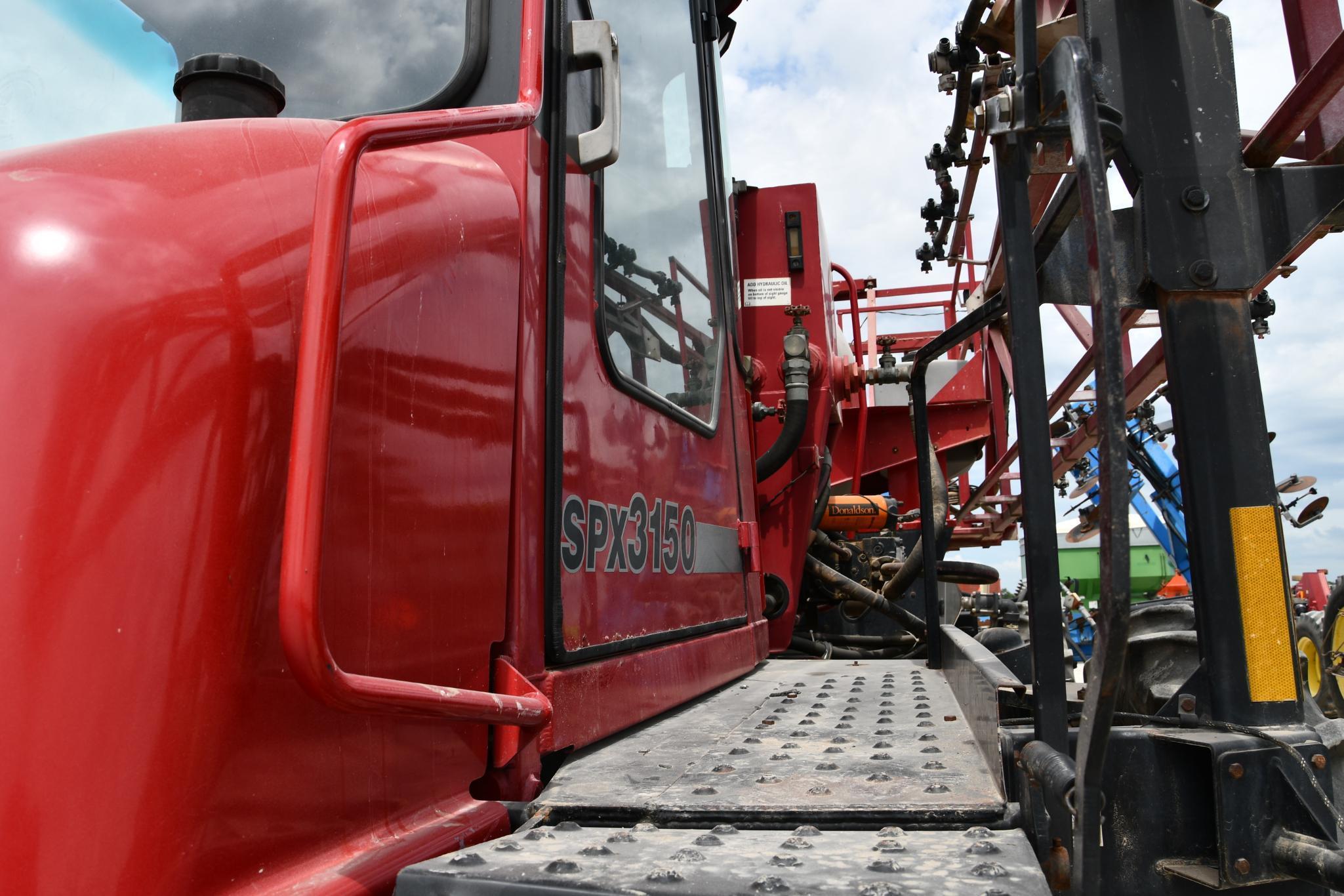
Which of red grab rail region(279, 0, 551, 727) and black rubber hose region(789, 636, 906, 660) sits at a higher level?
red grab rail region(279, 0, 551, 727)

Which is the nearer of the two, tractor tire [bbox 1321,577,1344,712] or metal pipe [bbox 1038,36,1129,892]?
metal pipe [bbox 1038,36,1129,892]

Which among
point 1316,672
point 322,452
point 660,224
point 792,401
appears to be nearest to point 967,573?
point 792,401

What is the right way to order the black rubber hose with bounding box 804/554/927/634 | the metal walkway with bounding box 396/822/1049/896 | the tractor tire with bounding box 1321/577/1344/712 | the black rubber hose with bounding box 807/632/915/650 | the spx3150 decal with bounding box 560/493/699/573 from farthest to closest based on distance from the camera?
→ the tractor tire with bounding box 1321/577/1344/712 → the black rubber hose with bounding box 807/632/915/650 → the black rubber hose with bounding box 804/554/927/634 → the spx3150 decal with bounding box 560/493/699/573 → the metal walkway with bounding box 396/822/1049/896

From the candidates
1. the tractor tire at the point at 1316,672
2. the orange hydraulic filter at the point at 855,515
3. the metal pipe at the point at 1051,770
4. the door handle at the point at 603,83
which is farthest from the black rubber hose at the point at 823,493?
the metal pipe at the point at 1051,770

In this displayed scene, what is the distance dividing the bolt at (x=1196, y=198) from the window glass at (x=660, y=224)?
3.37 ft

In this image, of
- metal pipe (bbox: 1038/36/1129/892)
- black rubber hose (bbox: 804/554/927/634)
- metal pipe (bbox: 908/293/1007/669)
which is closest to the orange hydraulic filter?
black rubber hose (bbox: 804/554/927/634)

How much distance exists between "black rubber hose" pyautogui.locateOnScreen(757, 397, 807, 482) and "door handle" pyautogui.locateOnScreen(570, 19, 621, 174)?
7.07ft

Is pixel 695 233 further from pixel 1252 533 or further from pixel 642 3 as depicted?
pixel 1252 533

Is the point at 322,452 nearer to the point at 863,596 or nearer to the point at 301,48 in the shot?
the point at 301,48

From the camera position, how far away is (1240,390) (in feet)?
4.59

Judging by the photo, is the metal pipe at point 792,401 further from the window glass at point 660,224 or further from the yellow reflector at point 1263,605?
the yellow reflector at point 1263,605

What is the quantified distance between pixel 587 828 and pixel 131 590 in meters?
0.68

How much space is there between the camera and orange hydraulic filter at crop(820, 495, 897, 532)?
4.42 meters

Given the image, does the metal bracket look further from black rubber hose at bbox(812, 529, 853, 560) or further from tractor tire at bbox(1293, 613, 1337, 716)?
tractor tire at bbox(1293, 613, 1337, 716)
